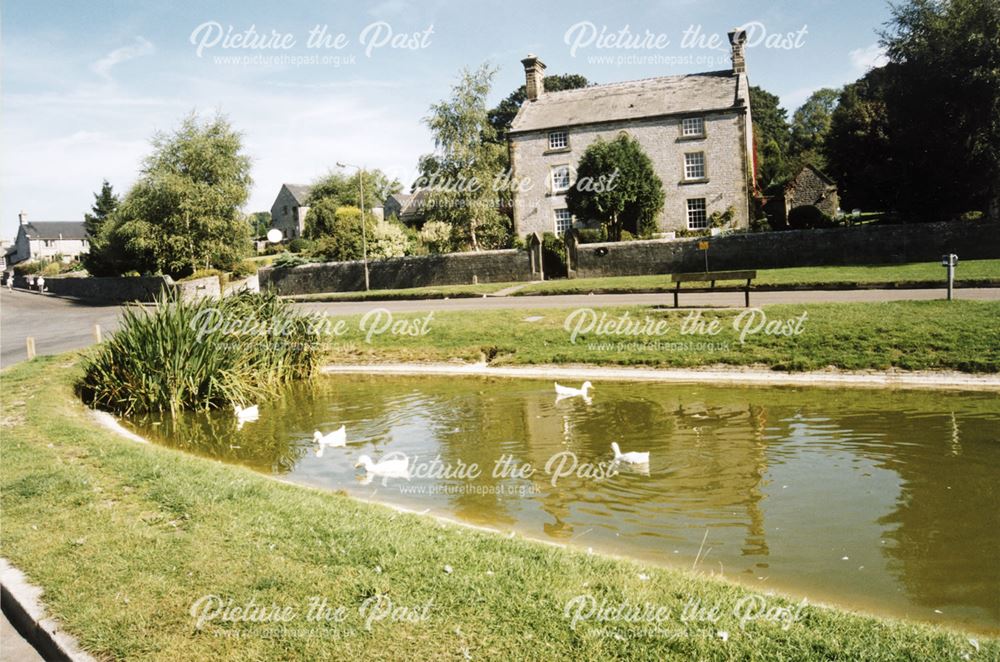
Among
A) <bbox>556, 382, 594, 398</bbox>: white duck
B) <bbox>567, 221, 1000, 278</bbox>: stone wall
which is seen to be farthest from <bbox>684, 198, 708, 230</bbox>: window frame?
<bbox>556, 382, 594, 398</bbox>: white duck

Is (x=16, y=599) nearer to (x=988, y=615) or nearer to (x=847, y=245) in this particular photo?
(x=988, y=615)

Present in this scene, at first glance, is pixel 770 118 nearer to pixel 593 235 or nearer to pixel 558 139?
pixel 558 139

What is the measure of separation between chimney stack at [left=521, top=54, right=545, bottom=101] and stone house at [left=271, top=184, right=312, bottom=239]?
48.0 m

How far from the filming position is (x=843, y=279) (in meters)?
24.0

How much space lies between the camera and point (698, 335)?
16.6 m

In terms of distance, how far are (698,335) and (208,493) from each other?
1208 centimetres

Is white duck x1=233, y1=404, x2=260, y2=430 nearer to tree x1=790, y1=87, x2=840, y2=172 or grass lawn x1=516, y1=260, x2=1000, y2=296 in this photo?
grass lawn x1=516, y1=260, x2=1000, y2=296

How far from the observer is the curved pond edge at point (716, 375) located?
41.4 ft

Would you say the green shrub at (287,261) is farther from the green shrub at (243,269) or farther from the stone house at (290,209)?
the stone house at (290,209)

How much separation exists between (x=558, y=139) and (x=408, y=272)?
1459 centimetres

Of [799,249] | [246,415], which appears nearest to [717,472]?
[246,415]

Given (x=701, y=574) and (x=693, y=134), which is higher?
(x=693, y=134)

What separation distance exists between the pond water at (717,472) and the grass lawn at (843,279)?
1209 centimetres

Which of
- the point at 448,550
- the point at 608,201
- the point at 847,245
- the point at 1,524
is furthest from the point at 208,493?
the point at 608,201
